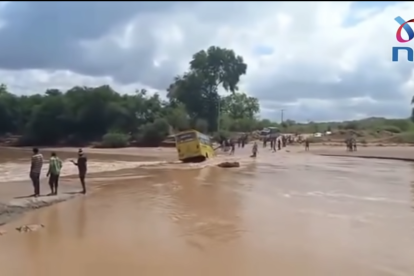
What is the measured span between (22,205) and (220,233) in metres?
5.92

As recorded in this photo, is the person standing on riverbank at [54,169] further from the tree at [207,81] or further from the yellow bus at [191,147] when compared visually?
the tree at [207,81]

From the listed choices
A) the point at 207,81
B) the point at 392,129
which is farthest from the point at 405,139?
the point at 207,81

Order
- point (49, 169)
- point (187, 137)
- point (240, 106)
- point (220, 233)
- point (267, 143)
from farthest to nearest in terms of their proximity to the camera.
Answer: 1. point (240, 106)
2. point (267, 143)
3. point (187, 137)
4. point (49, 169)
5. point (220, 233)

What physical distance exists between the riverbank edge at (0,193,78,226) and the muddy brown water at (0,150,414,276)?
34 cm

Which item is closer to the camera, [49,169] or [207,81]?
[49,169]

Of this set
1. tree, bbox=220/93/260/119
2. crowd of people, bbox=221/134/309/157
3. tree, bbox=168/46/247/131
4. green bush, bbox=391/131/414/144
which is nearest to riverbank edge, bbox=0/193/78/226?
crowd of people, bbox=221/134/309/157

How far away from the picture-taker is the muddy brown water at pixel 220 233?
30.6 feet

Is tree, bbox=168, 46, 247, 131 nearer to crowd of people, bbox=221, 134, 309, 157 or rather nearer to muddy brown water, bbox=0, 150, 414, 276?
crowd of people, bbox=221, 134, 309, 157

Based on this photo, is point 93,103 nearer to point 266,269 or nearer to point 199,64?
point 199,64

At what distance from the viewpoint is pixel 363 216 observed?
1466cm

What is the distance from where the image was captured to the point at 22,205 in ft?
48.1

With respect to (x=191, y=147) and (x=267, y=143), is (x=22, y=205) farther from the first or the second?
(x=267, y=143)

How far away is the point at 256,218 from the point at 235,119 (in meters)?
72.8

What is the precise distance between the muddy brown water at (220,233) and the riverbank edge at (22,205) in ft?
1.13
